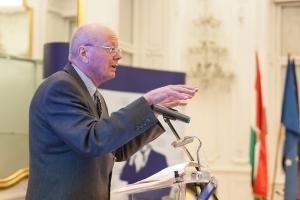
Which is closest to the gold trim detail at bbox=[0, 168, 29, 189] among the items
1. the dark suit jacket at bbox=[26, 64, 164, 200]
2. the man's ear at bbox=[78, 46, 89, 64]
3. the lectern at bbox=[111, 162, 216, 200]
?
the dark suit jacket at bbox=[26, 64, 164, 200]

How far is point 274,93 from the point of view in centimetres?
515

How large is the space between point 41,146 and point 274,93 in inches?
164

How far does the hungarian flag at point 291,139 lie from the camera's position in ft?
13.6

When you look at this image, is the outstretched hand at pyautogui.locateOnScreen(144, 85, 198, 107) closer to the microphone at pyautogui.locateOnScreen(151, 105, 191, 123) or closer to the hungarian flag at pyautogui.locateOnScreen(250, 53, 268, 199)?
the microphone at pyautogui.locateOnScreen(151, 105, 191, 123)

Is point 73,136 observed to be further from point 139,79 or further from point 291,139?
point 291,139

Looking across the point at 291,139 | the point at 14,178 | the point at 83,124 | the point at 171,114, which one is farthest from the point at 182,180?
the point at 291,139

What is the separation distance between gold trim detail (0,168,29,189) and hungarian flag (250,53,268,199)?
231 centimetres

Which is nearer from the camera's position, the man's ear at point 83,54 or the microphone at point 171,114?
the microphone at point 171,114

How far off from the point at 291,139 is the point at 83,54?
10.5 feet

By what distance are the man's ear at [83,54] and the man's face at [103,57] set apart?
15 millimetres

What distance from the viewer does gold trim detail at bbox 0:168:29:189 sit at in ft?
8.98

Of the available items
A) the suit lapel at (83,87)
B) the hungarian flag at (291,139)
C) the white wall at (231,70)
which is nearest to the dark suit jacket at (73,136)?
the suit lapel at (83,87)

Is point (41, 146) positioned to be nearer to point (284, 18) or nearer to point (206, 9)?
point (206, 9)

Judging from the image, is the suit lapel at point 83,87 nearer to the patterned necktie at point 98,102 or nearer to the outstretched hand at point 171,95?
the patterned necktie at point 98,102
